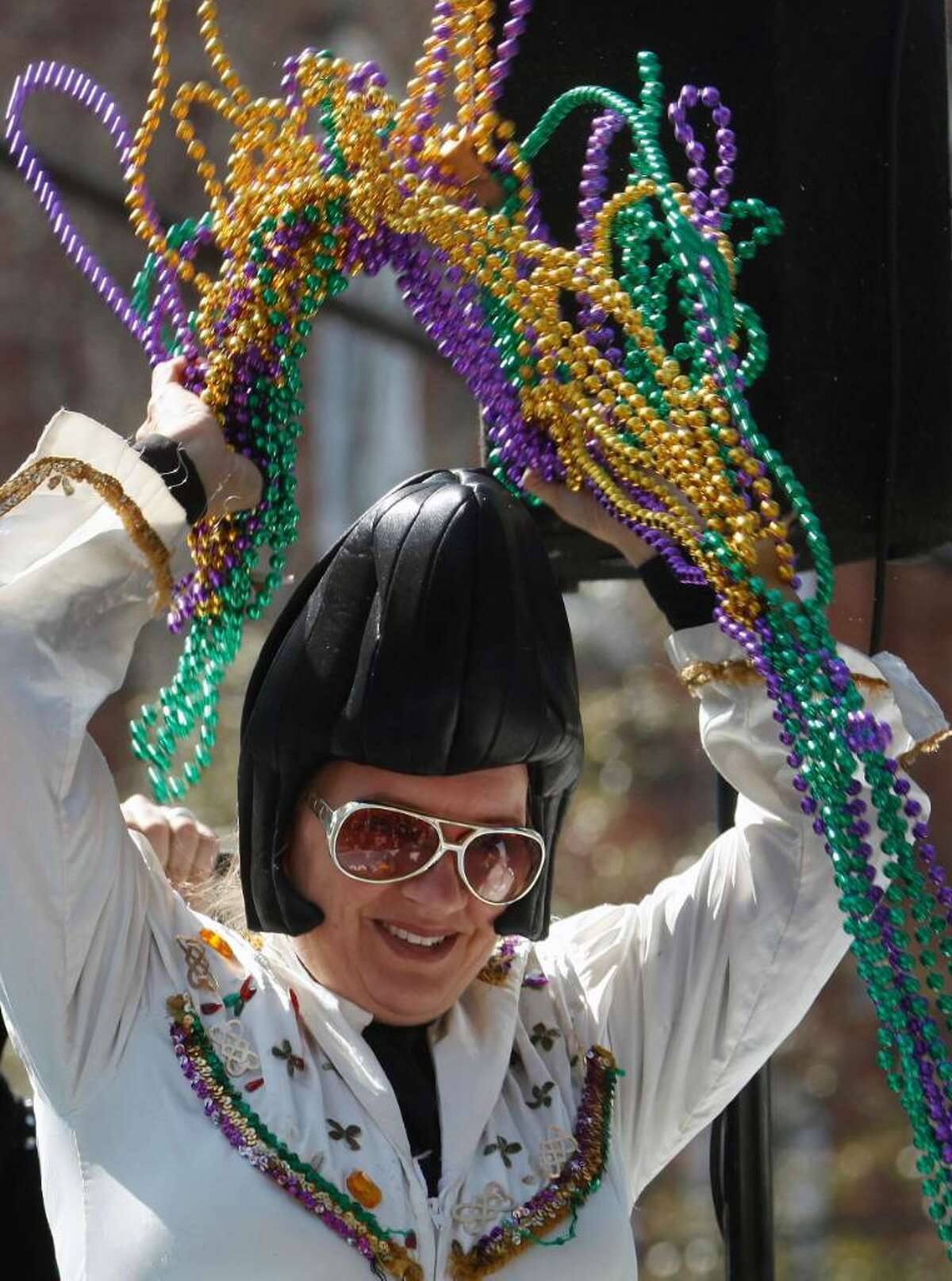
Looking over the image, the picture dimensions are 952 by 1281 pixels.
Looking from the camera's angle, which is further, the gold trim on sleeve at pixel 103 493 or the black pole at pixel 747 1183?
the black pole at pixel 747 1183

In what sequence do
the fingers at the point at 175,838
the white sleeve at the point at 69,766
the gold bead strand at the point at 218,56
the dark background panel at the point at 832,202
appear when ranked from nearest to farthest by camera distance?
the white sleeve at the point at 69,766, the gold bead strand at the point at 218,56, the fingers at the point at 175,838, the dark background panel at the point at 832,202

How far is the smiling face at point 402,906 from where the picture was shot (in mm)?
1459

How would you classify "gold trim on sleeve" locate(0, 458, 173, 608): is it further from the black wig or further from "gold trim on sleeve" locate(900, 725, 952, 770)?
"gold trim on sleeve" locate(900, 725, 952, 770)

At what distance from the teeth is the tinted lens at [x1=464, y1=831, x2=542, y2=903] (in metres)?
0.05

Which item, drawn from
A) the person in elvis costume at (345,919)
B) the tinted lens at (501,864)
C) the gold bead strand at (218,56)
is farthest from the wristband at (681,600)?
the gold bead strand at (218,56)

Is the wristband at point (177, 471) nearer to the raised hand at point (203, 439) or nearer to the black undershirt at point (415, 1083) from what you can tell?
the raised hand at point (203, 439)

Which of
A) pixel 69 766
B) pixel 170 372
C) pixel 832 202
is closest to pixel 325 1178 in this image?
pixel 69 766

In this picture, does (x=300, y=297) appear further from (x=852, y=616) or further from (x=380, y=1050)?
(x=852, y=616)

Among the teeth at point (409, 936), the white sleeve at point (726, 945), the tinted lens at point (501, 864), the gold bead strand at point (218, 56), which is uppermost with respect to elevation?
the gold bead strand at point (218, 56)

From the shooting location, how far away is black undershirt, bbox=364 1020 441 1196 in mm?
1490

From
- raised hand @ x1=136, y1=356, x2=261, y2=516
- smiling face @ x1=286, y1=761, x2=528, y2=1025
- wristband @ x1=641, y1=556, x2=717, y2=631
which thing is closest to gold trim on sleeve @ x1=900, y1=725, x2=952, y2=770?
wristband @ x1=641, y1=556, x2=717, y2=631

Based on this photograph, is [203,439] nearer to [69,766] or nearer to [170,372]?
[170,372]

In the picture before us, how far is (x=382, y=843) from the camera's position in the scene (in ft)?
4.73

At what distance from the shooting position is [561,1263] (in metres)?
1.46
